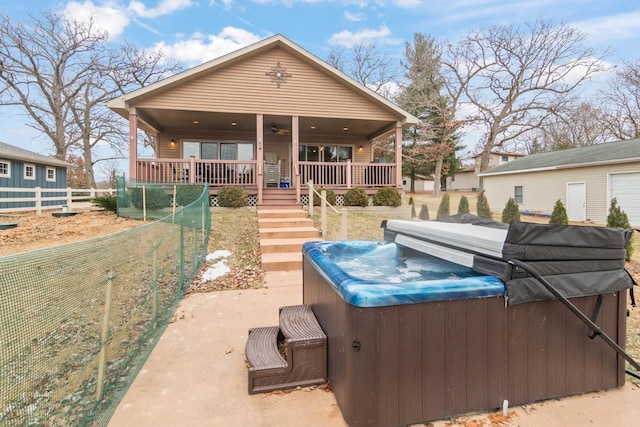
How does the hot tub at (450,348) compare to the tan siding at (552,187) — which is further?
the tan siding at (552,187)

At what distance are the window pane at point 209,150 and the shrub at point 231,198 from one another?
344 centimetres

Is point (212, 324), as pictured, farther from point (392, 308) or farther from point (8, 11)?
point (8, 11)

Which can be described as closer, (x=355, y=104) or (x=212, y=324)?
(x=212, y=324)

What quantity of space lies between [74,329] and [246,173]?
31.0 feet

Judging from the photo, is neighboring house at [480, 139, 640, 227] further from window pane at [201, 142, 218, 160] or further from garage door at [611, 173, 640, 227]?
window pane at [201, 142, 218, 160]

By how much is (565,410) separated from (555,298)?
78 cm

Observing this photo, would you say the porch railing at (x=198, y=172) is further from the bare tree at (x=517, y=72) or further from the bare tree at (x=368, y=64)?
the bare tree at (x=517, y=72)

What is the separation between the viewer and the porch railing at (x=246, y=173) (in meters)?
10.7

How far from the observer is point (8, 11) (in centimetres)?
1916

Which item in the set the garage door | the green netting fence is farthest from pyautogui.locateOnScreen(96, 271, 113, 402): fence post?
the garage door

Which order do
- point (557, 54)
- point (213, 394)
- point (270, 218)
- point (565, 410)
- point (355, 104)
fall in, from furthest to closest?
point (557, 54), point (355, 104), point (270, 218), point (213, 394), point (565, 410)

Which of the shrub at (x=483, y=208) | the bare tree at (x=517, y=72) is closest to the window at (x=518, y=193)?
the shrub at (x=483, y=208)

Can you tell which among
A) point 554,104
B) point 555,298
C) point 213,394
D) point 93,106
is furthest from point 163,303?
point 554,104

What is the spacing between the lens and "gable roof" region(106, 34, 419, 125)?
974 centimetres
